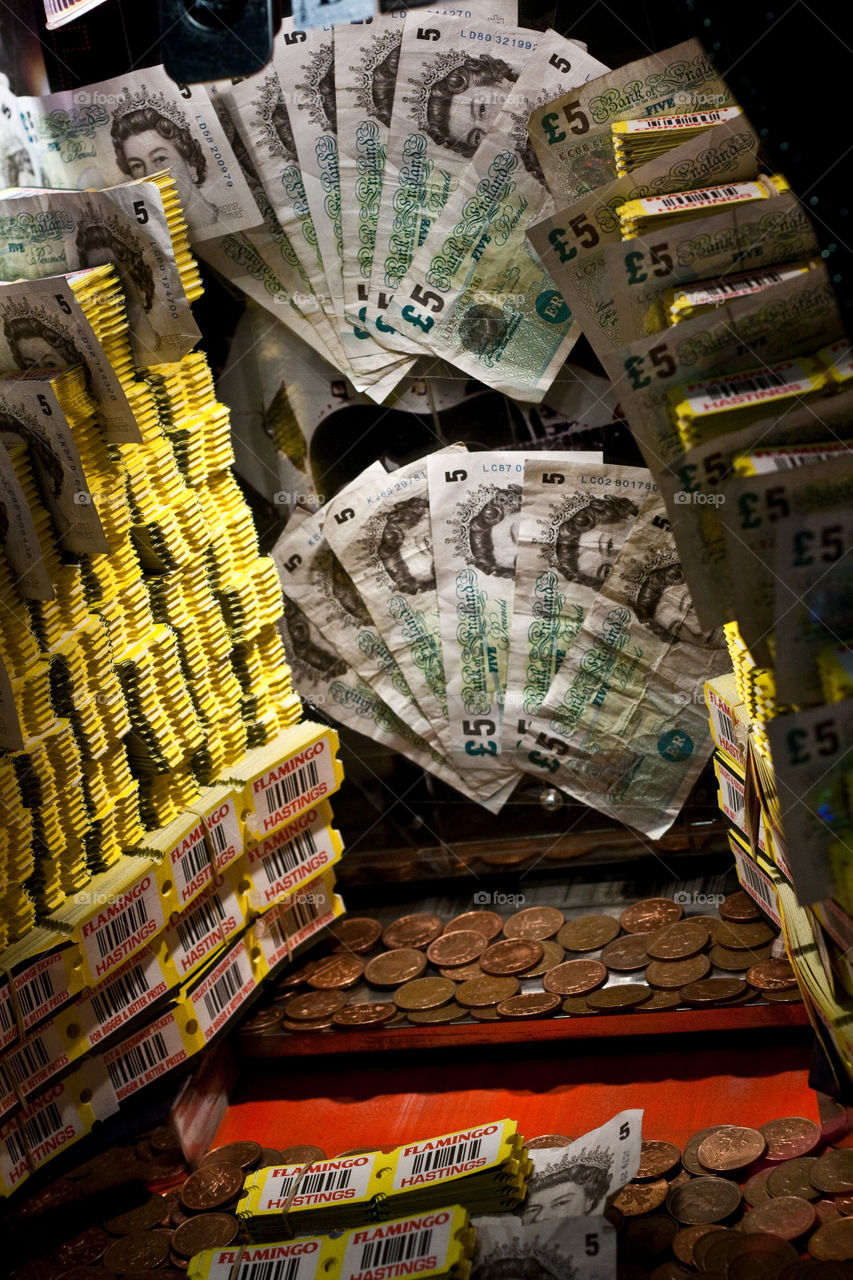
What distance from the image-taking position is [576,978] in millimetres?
4918

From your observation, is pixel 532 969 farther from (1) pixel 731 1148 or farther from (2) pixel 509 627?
(2) pixel 509 627

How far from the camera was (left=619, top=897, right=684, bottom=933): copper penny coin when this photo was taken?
16.9ft

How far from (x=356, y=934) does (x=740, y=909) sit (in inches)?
61.0

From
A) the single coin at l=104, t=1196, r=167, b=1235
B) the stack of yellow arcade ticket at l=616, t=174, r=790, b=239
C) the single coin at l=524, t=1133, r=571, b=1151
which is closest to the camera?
the stack of yellow arcade ticket at l=616, t=174, r=790, b=239

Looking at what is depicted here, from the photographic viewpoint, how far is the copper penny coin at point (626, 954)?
4.94 meters

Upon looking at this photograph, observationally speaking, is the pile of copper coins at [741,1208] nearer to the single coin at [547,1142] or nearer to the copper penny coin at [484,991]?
the single coin at [547,1142]

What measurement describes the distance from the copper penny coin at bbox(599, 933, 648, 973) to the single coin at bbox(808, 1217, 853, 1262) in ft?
4.28

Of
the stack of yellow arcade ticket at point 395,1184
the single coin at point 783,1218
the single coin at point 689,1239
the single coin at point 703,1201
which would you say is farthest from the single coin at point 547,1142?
the single coin at point 783,1218

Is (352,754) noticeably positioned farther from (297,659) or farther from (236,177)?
(236,177)

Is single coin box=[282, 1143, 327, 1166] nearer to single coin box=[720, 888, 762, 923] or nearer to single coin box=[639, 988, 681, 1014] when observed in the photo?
single coin box=[639, 988, 681, 1014]

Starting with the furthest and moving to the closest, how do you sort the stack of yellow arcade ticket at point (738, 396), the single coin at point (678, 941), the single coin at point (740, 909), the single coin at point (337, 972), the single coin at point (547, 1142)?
the single coin at point (337, 972)
the single coin at point (740, 909)
the single coin at point (678, 941)
the single coin at point (547, 1142)
the stack of yellow arcade ticket at point (738, 396)

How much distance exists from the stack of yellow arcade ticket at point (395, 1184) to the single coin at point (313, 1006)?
887 mm

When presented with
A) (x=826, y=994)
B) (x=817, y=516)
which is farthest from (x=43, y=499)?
(x=826, y=994)

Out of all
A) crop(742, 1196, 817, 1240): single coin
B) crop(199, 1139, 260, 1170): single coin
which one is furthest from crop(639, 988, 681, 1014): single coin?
crop(199, 1139, 260, 1170): single coin
